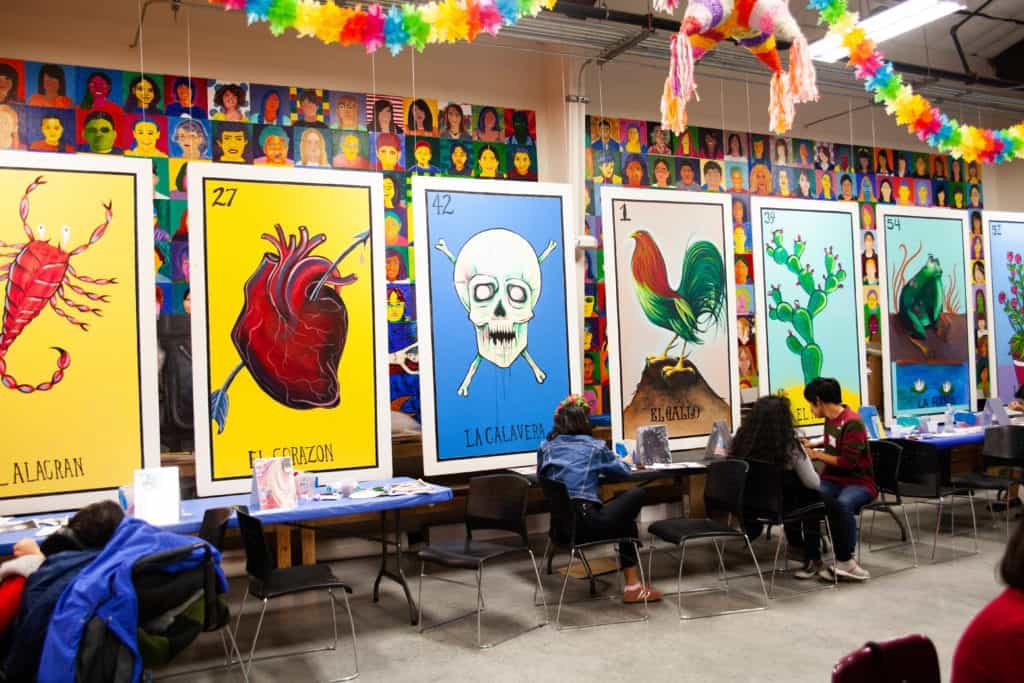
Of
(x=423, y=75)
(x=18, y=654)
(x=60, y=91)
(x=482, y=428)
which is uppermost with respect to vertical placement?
(x=423, y=75)

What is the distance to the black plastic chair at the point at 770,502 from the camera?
17.2 ft

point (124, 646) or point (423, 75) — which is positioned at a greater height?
point (423, 75)

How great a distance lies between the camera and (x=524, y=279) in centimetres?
632

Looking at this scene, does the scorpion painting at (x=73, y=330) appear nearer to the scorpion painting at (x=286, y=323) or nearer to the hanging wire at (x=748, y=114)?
the scorpion painting at (x=286, y=323)

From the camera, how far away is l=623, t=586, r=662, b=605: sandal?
515 centimetres

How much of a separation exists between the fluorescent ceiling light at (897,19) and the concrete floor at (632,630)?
3841 mm

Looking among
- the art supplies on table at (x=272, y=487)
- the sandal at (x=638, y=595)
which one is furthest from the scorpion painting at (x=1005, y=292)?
the art supplies on table at (x=272, y=487)

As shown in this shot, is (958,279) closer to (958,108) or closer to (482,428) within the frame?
(958,108)

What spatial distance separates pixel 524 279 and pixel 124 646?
3968 mm

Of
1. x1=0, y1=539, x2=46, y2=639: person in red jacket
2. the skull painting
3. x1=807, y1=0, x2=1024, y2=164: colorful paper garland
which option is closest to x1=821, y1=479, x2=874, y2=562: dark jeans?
the skull painting

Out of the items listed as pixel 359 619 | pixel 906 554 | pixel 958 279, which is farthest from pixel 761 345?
pixel 359 619

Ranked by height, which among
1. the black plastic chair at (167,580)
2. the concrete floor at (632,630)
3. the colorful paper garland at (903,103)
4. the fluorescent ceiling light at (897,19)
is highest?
the fluorescent ceiling light at (897,19)

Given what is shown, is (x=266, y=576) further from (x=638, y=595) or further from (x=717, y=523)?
(x=717, y=523)

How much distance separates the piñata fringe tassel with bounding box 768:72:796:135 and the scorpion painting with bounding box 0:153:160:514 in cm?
369
